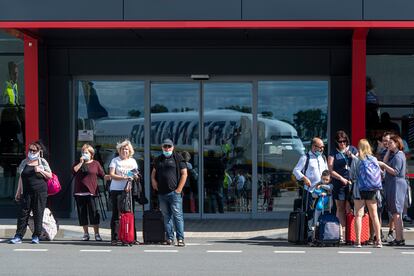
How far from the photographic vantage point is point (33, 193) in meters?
12.6

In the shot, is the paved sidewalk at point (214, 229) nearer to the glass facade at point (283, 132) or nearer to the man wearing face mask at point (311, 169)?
the glass facade at point (283, 132)

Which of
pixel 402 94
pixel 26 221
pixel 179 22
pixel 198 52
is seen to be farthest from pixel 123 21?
pixel 402 94

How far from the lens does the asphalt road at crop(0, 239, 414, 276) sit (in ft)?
32.1

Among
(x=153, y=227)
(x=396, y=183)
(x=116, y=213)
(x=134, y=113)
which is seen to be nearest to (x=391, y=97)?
(x=396, y=183)

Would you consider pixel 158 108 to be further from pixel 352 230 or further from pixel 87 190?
pixel 352 230

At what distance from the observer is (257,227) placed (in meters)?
14.6

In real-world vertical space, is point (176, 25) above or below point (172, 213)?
above

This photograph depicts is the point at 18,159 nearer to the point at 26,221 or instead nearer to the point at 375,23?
the point at 26,221

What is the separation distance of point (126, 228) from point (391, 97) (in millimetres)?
6089

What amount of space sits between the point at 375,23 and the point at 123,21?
413 centimetres

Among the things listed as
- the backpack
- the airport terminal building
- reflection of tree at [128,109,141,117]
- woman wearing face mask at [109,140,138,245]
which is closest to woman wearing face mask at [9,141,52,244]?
woman wearing face mask at [109,140,138,245]

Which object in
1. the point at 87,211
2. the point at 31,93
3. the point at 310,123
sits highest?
the point at 31,93

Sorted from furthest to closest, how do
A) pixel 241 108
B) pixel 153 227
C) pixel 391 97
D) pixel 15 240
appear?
pixel 241 108 → pixel 391 97 → pixel 15 240 → pixel 153 227

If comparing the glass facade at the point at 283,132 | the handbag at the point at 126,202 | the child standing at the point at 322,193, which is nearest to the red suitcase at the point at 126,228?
the handbag at the point at 126,202
